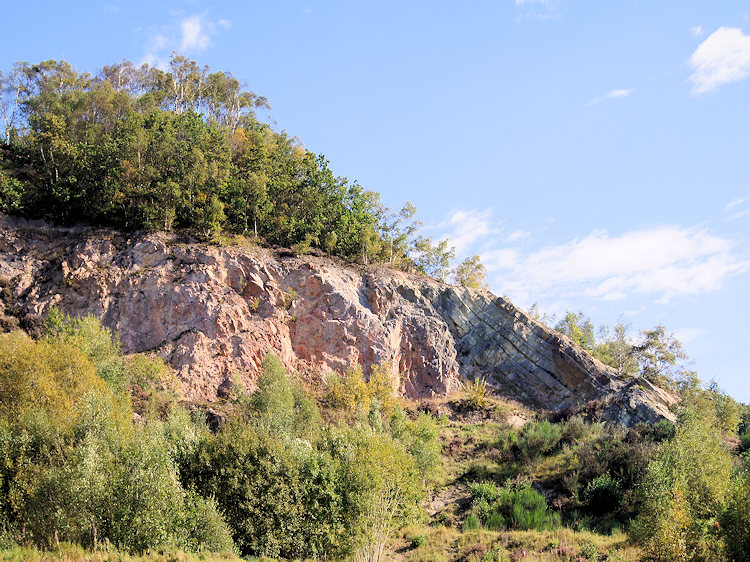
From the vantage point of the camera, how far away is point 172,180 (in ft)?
188

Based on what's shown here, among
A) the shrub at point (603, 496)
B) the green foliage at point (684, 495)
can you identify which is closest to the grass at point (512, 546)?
the green foliage at point (684, 495)

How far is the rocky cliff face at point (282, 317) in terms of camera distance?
4956 centimetres

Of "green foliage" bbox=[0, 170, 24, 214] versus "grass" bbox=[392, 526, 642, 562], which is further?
"green foliage" bbox=[0, 170, 24, 214]

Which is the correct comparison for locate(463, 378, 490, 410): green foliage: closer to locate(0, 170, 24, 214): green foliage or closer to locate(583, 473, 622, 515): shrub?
Result: locate(583, 473, 622, 515): shrub

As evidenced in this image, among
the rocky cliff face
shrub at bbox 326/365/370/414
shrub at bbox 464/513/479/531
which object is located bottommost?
shrub at bbox 464/513/479/531

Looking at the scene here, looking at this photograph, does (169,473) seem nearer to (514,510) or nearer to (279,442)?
(279,442)

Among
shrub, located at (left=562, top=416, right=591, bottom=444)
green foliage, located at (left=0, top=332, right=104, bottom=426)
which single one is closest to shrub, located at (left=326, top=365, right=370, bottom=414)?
shrub, located at (left=562, top=416, right=591, bottom=444)

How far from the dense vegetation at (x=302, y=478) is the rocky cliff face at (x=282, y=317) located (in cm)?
402

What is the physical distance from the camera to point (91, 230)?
5541 cm

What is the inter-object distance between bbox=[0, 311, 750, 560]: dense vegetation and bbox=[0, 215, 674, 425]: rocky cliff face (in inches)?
158

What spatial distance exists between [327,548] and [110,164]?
4301 centimetres

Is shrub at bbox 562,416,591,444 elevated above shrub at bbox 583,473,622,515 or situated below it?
above

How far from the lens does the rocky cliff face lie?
49562mm

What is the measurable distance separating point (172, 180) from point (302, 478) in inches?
1407
